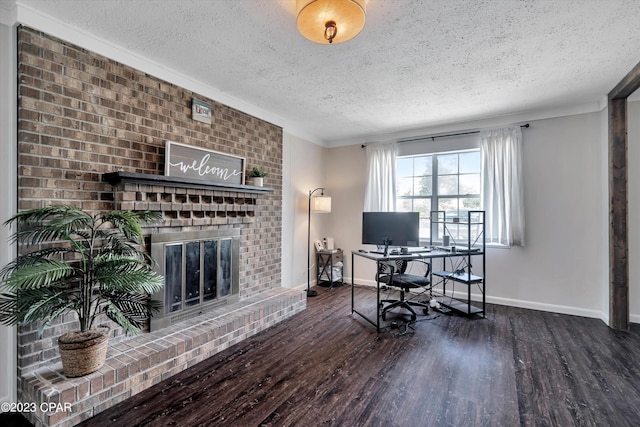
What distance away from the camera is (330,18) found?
5.54 ft

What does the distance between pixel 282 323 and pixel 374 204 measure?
245 cm

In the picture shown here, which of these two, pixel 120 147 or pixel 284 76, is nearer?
pixel 120 147

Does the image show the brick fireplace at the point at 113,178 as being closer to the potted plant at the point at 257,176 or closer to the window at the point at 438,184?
the potted plant at the point at 257,176

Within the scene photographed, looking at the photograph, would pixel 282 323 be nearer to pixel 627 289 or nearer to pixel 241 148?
pixel 241 148

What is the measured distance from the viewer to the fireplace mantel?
2.22 m

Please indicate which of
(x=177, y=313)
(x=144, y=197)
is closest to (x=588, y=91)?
(x=144, y=197)

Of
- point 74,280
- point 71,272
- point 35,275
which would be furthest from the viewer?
point 74,280

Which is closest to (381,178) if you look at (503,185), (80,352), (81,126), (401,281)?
(503,185)

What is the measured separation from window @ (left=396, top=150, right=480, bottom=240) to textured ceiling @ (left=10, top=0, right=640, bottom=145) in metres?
0.94

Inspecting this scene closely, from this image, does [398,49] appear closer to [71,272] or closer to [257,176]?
[257,176]

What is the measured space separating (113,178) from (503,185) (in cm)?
431

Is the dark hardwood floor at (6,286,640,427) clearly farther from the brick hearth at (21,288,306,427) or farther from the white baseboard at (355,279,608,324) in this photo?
the white baseboard at (355,279,608,324)

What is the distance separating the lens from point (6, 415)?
1.87m

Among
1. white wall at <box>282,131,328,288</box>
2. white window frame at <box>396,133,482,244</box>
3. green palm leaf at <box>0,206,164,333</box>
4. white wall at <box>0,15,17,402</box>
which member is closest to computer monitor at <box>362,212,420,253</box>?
white window frame at <box>396,133,482,244</box>
